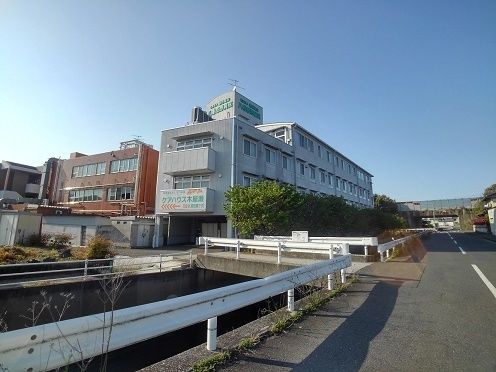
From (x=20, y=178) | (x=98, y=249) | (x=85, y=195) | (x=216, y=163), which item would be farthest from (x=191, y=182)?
(x=20, y=178)

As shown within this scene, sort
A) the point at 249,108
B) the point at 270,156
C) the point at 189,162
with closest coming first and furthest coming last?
the point at 189,162 < the point at 270,156 < the point at 249,108

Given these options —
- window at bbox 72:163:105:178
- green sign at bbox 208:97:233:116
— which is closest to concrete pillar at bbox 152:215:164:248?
window at bbox 72:163:105:178

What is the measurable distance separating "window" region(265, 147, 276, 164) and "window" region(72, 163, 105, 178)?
20408mm

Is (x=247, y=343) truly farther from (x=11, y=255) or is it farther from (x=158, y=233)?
(x=158, y=233)

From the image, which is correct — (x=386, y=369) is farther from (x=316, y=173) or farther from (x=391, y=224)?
(x=391, y=224)

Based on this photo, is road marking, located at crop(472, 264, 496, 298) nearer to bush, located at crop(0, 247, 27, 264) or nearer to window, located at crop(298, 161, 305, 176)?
bush, located at crop(0, 247, 27, 264)

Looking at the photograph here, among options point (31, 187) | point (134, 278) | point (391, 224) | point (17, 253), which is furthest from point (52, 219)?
point (391, 224)

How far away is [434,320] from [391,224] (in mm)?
39390

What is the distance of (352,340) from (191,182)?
25.0 metres

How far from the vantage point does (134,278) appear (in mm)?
13508

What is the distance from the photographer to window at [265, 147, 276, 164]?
3043 centimetres

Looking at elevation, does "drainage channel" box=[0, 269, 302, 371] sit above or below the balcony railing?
below

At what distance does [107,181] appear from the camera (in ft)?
119

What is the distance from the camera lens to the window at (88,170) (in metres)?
37.7
